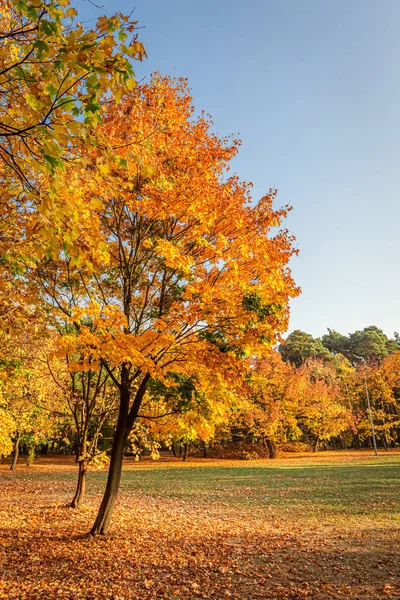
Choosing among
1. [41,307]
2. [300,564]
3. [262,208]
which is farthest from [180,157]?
[300,564]

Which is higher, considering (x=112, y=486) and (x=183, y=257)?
(x=183, y=257)

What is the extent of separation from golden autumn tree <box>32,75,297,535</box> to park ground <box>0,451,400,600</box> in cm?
142

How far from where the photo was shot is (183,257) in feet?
23.0

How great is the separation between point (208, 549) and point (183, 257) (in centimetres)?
562

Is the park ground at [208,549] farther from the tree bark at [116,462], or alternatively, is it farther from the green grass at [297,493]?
the tree bark at [116,462]

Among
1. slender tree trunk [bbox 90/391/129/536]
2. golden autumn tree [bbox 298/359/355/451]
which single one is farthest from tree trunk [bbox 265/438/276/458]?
slender tree trunk [bbox 90/391/129/536]

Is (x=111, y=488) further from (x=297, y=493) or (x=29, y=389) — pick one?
(x=29, y=389)

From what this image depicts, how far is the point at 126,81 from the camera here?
2.89m

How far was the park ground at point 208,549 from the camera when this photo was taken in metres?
5.49

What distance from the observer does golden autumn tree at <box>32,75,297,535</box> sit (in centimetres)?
699

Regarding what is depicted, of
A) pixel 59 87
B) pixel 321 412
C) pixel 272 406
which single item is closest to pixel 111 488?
pixel 59 87

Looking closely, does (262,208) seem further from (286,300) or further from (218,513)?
(218,513)

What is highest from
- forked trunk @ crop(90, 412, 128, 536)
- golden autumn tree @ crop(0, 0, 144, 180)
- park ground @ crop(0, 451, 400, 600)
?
golden autumn tree @ crop(0, 0, 144, 180)

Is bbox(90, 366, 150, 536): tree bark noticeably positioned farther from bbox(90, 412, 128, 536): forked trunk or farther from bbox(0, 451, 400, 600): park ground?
bbox(0, 451, 400, 600): park ground
